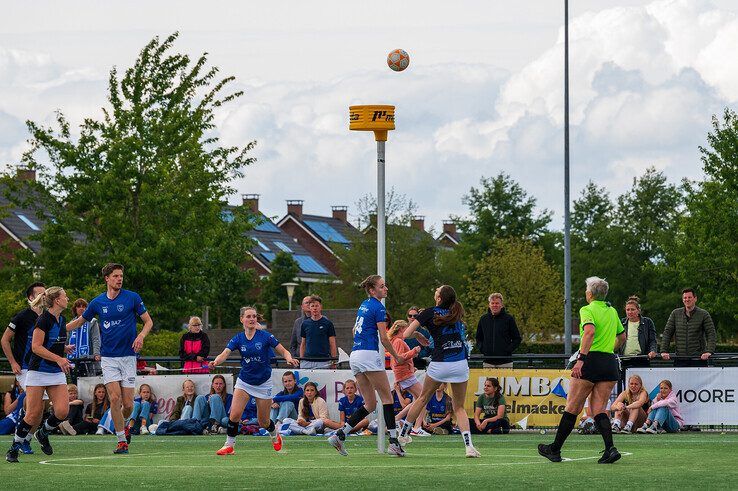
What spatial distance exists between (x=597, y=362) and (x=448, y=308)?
188 centimetres

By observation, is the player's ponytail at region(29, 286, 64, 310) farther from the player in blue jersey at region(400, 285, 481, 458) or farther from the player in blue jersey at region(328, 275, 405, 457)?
the player in blue jersey at region(400, 285, 481, 458)

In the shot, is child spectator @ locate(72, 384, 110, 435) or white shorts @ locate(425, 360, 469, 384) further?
child spectator @ locate(72, 384, 110, 435)

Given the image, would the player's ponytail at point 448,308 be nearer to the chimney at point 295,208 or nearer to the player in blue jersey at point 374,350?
the player in blue jersey at point 374,350

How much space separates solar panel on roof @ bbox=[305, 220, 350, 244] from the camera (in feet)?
375

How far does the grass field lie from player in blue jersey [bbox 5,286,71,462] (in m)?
0.44

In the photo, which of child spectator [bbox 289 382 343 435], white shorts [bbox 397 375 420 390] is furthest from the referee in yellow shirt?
child spectator [bbox 289 382 343 435]

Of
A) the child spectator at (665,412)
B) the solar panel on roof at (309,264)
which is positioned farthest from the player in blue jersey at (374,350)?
the solar panel on roof at (309,264)

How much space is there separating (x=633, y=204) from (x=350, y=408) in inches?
2800

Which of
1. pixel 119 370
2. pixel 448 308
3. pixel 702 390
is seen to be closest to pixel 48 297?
pixel 119 370

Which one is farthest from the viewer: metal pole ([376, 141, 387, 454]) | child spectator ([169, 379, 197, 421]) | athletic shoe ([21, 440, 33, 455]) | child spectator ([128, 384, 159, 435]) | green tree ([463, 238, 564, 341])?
green tree ([463, 238, 564, 341])

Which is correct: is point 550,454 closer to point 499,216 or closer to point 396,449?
point 396,449

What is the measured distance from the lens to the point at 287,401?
77.4 ft

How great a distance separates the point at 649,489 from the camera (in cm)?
1213

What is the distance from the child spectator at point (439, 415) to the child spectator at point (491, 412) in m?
0.51
